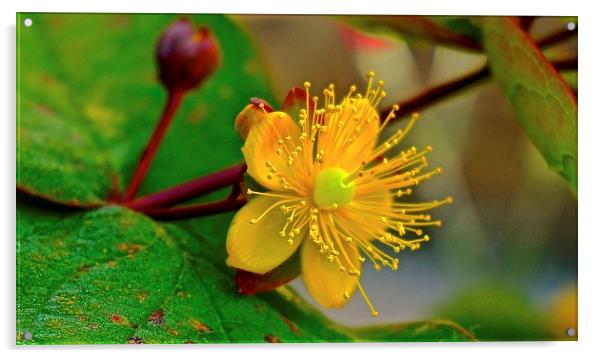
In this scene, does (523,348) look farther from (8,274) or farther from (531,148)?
(8,274)

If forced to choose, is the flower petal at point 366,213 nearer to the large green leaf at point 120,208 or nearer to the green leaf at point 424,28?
the large green leaf at point 120,208

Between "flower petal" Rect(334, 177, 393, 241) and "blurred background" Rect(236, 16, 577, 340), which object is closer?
"flower petal" Rect(334, 177, 393, 241)

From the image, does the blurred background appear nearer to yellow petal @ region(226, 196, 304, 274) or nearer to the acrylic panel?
the acrylic panel

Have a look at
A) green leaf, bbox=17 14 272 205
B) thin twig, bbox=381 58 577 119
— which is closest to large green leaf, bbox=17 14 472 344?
green leaf, bbox=17 14 272 205

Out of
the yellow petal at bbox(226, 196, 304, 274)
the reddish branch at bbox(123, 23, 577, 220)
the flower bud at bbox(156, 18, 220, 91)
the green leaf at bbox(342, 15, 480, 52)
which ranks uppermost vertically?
the green leaf at bbox(342, 15, 480, 52)

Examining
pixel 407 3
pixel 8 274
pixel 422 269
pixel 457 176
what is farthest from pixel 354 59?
pixel 8 274

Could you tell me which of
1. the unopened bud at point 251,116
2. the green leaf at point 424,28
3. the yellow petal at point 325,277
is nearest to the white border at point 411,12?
the green leaf at point 424,28

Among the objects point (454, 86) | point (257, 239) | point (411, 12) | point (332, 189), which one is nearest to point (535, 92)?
point (454, 86)
